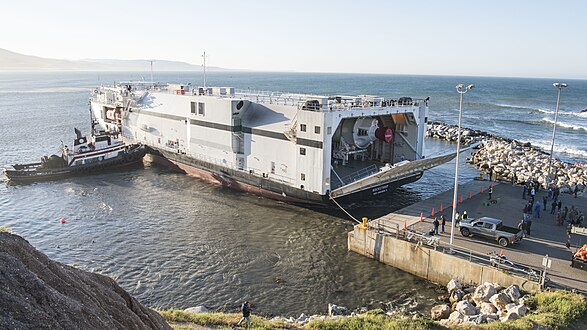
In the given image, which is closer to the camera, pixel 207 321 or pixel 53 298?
pixel 53 298

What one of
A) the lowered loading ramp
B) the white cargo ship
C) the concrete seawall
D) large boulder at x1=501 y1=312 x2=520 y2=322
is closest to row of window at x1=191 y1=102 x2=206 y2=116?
the white cargo ship

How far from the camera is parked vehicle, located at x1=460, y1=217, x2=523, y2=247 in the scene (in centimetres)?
2064

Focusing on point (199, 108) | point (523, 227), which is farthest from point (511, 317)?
point (199, 108)

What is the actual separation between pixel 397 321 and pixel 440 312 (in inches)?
151

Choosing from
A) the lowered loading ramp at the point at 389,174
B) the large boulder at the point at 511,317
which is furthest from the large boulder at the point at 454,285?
the lowered loading ramp at the point at 389,174

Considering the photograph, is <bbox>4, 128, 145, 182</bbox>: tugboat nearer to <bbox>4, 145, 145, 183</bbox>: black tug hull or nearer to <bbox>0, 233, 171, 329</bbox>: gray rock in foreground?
<bbox>4, 145, 145, 183</bbox>: black tug hull

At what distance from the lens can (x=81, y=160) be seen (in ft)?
134

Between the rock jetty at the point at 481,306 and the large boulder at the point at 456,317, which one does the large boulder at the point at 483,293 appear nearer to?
the rock jetty at the point at 481,306

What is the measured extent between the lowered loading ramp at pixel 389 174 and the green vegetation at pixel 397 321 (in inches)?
480

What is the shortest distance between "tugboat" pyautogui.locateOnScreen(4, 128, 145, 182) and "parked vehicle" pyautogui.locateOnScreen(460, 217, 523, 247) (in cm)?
3238

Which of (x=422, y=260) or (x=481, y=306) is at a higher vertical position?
(x=422, y=260)

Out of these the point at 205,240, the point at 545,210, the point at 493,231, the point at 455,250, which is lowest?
the point at 205,240

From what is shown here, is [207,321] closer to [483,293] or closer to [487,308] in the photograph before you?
[487,308]

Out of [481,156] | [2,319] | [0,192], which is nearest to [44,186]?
[0,192]
